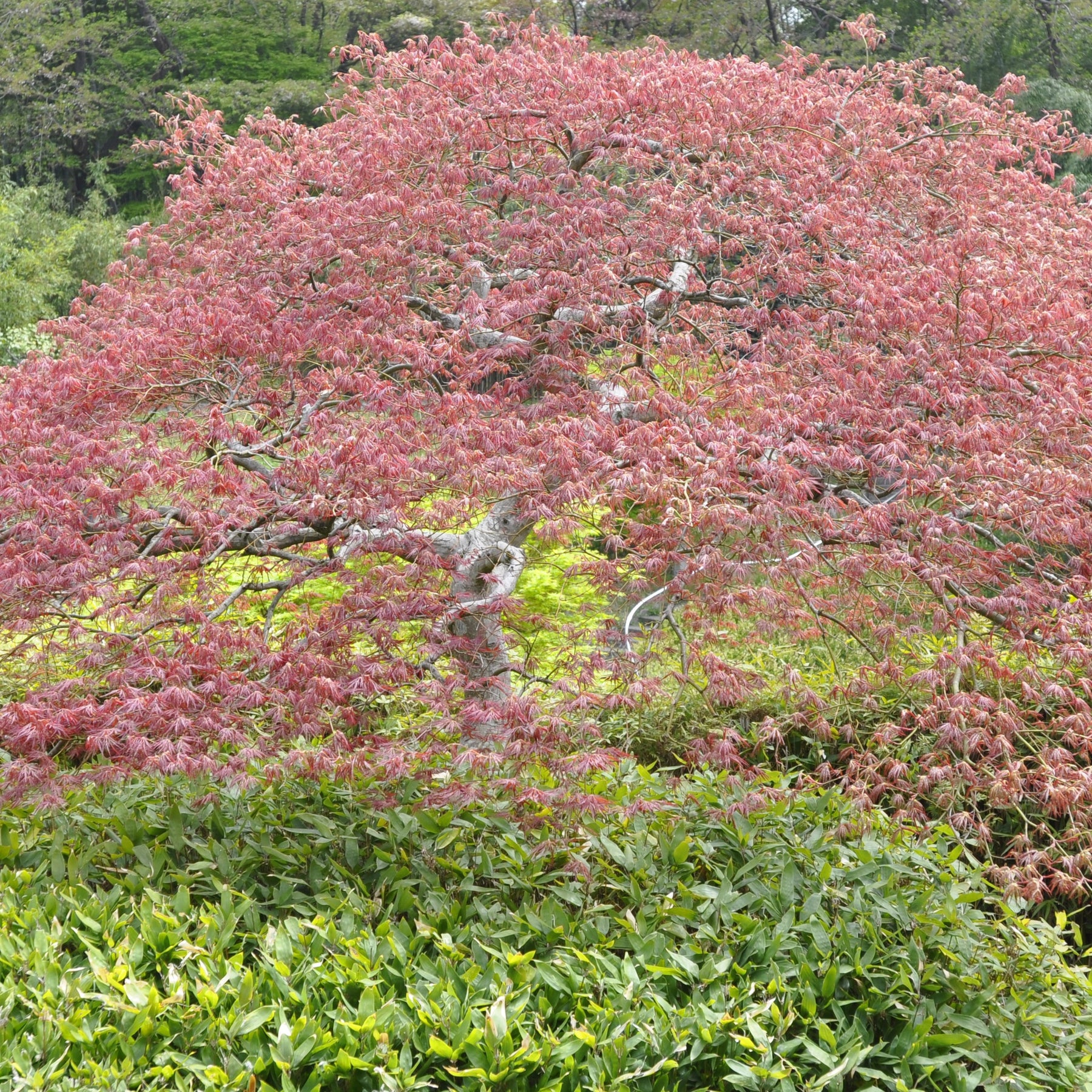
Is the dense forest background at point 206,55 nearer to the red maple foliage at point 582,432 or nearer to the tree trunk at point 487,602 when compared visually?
the red maple foliage at point 582,432

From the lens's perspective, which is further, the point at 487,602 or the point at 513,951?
the point at 487,602

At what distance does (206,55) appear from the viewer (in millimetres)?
22297

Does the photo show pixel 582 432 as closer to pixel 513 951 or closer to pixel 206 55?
pixel 513 951

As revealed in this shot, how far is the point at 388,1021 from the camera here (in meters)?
2.97

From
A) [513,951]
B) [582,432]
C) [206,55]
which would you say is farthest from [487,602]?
[206,55]

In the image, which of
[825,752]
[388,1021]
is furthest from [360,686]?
[825,752]

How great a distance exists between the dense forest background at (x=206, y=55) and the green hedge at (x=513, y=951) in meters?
13.4

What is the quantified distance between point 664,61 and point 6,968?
16.9 feet

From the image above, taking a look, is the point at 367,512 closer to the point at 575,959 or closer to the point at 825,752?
the point at 575,959

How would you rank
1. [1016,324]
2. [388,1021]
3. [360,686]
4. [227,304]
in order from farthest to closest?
[227,304]
[1016,324]
[360,686]
[388,1021]

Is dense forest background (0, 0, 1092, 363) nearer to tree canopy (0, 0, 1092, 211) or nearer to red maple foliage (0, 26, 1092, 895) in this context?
tree canopy (0, 0, 1092, 211)

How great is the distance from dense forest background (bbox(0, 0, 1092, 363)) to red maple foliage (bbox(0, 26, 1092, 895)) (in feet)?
35.8

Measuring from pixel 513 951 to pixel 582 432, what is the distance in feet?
5.93

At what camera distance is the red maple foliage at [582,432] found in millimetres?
3680
